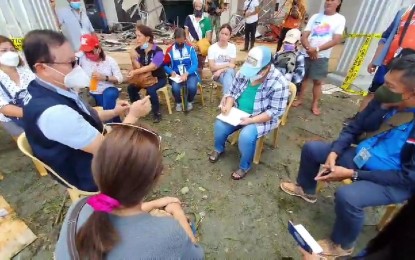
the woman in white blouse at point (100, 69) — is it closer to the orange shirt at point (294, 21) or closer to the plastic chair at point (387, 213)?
the plastic chair at point (387, 213)

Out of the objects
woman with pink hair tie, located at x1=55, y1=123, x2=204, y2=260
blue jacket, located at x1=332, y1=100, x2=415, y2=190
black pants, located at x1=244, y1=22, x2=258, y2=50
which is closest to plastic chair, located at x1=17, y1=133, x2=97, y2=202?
woman with pink hair tie, located at x1=55, y1=123, x2=204, y2=260

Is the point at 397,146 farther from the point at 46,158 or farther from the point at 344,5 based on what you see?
the point at 344,5

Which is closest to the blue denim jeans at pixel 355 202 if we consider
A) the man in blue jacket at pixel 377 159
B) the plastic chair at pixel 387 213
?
the man in blue jacket at pixel 377 159

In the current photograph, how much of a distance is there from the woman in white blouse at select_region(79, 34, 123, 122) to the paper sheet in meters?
1.65

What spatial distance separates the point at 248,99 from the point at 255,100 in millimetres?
118

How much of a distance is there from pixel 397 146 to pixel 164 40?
24.8 ft

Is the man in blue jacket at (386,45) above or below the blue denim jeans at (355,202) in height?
above

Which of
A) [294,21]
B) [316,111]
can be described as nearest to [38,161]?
[316,111]

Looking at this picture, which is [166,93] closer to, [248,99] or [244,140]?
[248,99]

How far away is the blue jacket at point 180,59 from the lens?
150 inches

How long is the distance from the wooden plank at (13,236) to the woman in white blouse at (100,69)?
1.66 metres

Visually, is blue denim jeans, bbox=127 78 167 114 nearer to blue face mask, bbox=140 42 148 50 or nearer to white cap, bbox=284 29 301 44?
blue face mask, bbox=140 42 148 50

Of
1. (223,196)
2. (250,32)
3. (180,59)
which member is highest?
(180,59)

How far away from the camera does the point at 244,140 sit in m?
2.56
